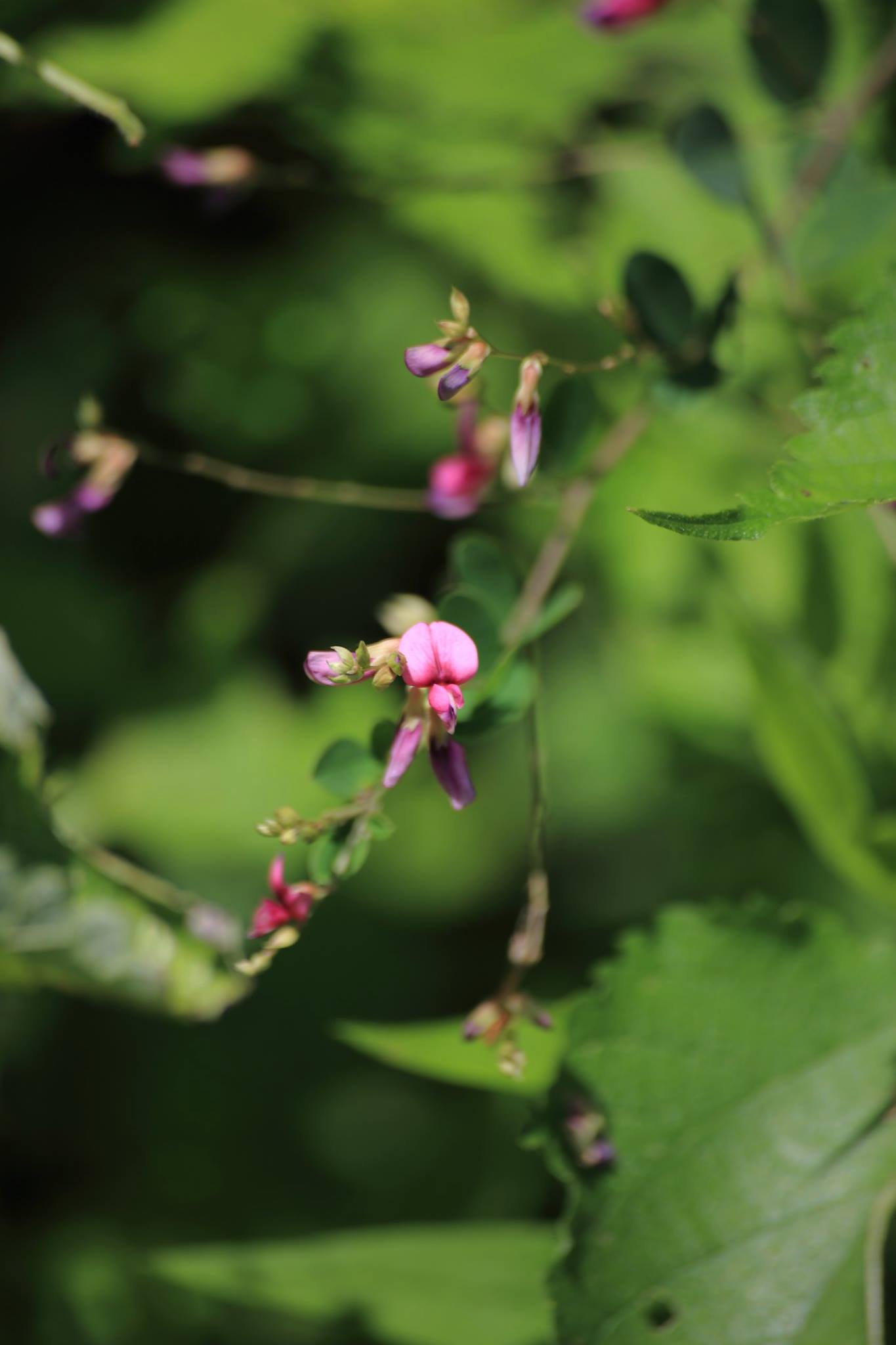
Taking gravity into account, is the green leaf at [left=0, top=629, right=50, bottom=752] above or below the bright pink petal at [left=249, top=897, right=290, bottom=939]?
below

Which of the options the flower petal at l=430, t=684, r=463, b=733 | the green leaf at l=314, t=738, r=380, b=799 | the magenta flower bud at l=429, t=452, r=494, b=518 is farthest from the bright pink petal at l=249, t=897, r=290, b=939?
the magenta flower bud at l=429, t=452, r=494, b=518

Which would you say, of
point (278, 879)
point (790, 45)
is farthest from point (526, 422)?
point (790, 45)

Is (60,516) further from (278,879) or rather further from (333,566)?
(333,566)

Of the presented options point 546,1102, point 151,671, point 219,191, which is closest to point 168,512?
point 151,671

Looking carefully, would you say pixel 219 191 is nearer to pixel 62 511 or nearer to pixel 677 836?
pixel 62 511

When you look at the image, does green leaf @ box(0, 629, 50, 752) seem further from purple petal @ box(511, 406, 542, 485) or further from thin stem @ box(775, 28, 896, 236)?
thin stem @ box(775, 28, 896, 236)
